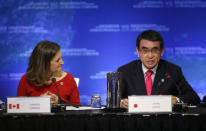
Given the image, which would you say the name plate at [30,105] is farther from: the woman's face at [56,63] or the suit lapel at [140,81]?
the suit lapel at [140,81]

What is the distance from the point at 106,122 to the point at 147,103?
26 centimetres

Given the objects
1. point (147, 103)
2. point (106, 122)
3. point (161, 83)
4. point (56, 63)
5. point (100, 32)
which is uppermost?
point (100, 32)

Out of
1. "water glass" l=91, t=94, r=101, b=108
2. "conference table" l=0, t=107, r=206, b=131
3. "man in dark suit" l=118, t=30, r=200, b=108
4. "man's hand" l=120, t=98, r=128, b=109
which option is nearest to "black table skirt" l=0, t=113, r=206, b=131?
"conference table" l=0, t=107, r=206, b=131

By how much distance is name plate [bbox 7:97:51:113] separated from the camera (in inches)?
68.9

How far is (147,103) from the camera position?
1.71 metres

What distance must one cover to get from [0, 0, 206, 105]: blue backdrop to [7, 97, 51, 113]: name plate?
9.90ft

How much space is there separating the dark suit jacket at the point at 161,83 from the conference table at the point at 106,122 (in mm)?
563

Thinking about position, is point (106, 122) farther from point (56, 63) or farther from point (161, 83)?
point (56, 63)

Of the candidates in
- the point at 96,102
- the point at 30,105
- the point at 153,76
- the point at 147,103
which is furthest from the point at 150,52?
the point at 30,105

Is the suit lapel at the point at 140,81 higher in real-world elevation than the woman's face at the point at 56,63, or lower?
lower

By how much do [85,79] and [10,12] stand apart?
1.67 meters

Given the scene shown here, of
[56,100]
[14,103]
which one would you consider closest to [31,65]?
[56,100]

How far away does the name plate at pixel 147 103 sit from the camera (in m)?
Result: 1.71

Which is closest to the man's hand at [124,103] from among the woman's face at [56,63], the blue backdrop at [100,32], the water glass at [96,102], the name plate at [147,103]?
the name plate at [147,103]
